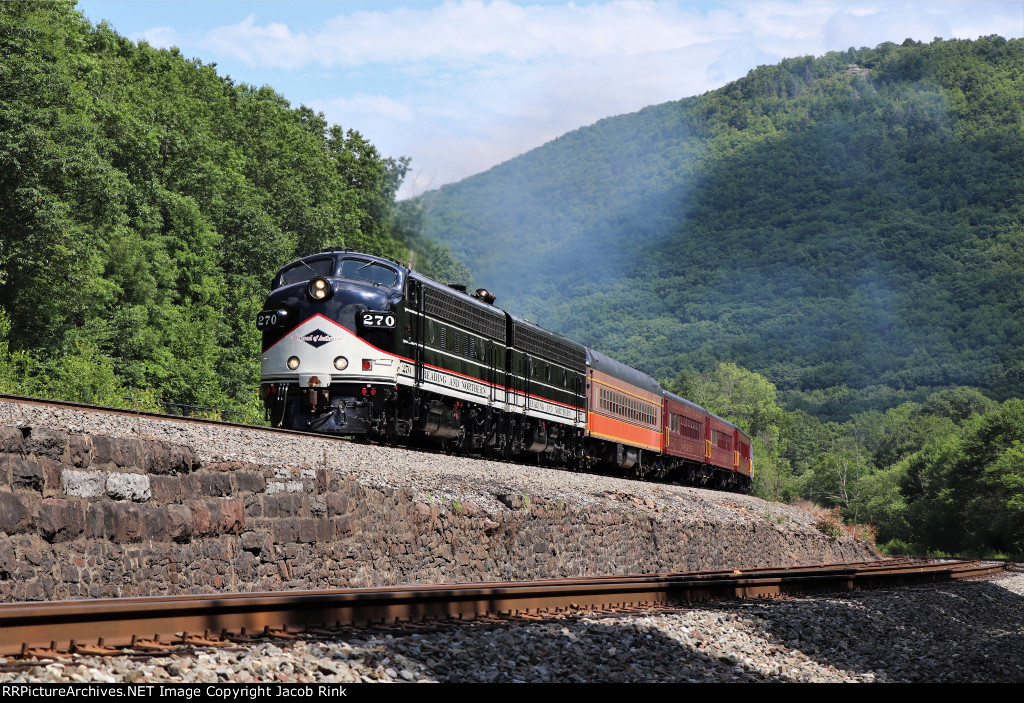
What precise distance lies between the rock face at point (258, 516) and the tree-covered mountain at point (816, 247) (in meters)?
131

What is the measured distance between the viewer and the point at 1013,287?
156 m

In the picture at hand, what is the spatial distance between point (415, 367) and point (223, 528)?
8947 mm

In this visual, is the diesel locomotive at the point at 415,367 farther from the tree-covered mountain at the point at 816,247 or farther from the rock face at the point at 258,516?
the tree-covered mountain at the point at 816,247

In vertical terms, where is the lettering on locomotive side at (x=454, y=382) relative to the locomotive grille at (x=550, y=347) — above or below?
below

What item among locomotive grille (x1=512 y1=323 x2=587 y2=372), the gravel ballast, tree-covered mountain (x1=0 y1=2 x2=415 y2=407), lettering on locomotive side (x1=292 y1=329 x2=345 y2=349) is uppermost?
tree-covered mountain (x1=0 y1=2 x2=415 y2=407)

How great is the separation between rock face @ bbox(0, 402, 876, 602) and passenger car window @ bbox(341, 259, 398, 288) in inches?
151

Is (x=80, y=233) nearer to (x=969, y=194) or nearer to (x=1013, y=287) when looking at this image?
(x=1013, y=287)

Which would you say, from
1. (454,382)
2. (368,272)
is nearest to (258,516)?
(368,272)

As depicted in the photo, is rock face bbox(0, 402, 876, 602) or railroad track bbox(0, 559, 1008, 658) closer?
railroad track bbox(0, 559, 1008, 658)

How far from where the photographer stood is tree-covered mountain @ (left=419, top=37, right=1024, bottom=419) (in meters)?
162

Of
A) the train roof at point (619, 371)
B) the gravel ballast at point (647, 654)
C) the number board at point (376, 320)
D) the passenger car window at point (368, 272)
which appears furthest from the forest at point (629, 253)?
the gravel ballast at point (647, 654)

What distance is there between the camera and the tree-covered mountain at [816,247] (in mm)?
162250

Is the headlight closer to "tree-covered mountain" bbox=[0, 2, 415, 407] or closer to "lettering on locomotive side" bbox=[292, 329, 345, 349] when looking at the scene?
"lettering on locomotive side" bbox=[292, 329, 345, 349]

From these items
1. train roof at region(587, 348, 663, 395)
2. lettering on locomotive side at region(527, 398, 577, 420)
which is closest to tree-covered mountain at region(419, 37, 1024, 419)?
train roof at region(587, 348, 663, 395)
